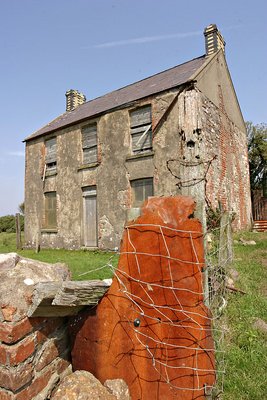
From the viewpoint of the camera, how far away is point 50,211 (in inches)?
607

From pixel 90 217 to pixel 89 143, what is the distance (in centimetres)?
358

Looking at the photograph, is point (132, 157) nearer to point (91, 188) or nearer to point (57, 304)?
point (91, 188)

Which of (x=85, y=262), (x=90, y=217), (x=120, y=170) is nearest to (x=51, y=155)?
(x=90, y=217)

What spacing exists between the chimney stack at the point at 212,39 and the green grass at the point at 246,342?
11.7 m

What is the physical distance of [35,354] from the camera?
2.11 meters

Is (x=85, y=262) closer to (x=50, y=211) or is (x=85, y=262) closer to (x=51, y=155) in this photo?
(x=50, y=211)

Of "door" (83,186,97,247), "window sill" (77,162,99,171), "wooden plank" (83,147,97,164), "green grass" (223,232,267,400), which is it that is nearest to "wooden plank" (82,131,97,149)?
"wooden plank" (83,147,97,164)

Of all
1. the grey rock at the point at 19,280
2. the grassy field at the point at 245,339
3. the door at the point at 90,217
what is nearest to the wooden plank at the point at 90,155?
the door at the point at 90,217

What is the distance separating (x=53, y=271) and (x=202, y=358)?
1415 mm

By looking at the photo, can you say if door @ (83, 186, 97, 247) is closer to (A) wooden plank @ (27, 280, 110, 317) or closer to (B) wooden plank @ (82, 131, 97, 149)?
(B) wooden plank @ (82, 131, 97, 149)

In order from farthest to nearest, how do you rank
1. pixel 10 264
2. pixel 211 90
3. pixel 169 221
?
1. pixel 211 90
2. pixel 10 264
3. pixel 169 221

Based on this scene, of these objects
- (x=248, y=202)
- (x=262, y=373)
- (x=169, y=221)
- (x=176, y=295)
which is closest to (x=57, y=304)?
(x=176, y=295)

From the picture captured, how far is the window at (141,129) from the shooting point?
11.8 meters

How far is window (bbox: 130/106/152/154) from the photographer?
11.8m
